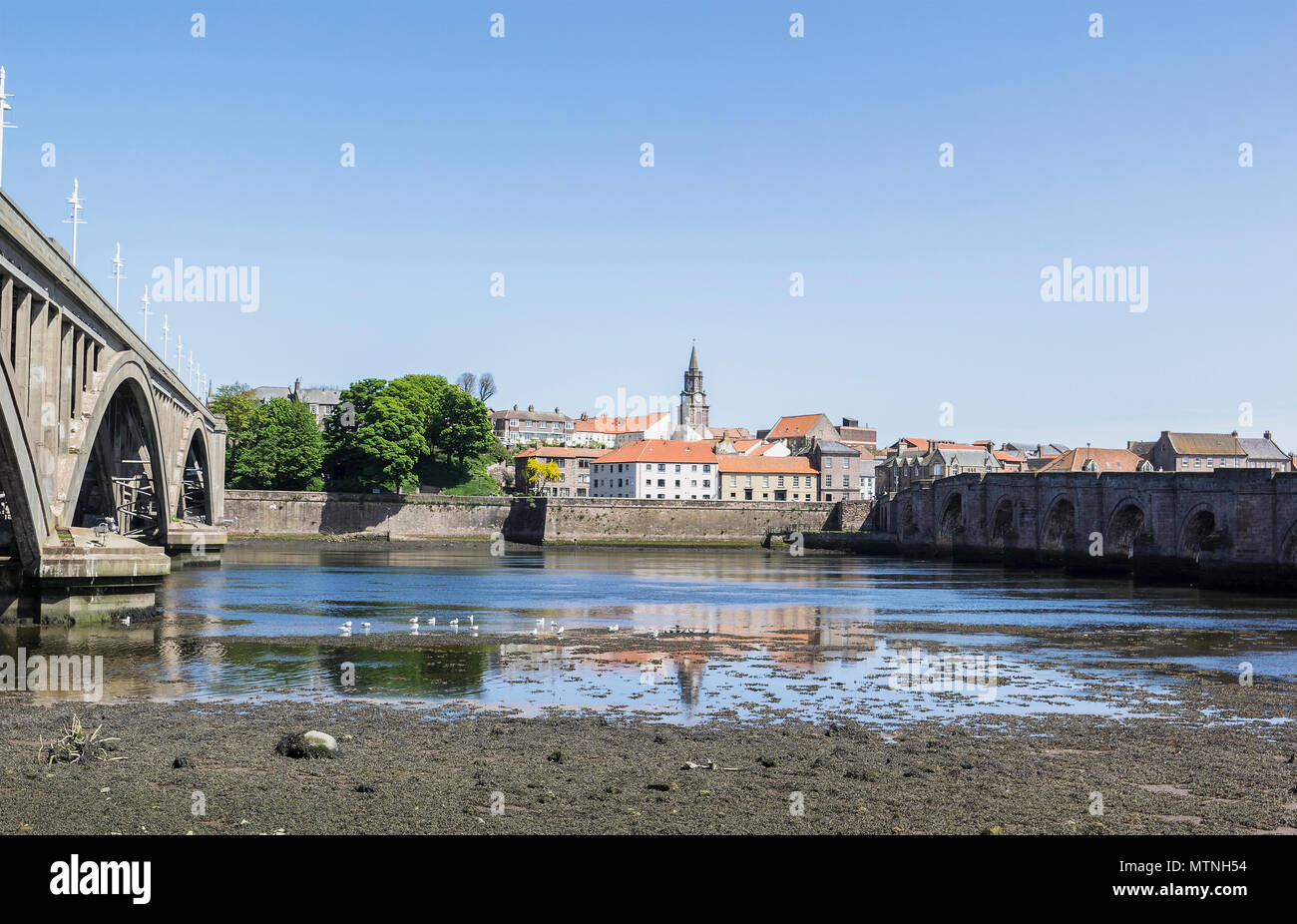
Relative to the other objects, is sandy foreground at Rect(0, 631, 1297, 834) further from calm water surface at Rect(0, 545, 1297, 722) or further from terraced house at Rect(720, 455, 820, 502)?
terraced house at Rect(720, 455, 820, 502)

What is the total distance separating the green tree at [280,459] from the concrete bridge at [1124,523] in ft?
195

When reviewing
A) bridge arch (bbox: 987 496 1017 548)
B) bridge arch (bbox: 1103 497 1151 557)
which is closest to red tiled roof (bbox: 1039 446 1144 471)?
bridge arch (bbox: 987 496 1017 548)

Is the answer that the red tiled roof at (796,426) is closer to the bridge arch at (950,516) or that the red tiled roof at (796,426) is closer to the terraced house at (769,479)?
the terraced house at (769,479)

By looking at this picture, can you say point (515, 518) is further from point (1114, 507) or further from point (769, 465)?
point (1114, 507)

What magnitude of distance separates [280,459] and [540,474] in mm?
55510

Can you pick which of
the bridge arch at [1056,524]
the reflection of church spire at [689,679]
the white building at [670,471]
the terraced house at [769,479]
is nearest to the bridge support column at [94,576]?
the reflection of church spire at [689,679]

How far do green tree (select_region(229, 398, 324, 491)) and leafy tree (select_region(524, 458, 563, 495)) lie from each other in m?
46.5

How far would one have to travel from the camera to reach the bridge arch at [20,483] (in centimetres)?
2806

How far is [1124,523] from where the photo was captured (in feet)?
253

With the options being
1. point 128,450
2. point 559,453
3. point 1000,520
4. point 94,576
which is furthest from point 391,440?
point 94,576

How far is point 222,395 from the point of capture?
15138 cm

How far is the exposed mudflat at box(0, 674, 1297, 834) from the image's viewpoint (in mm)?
13297
